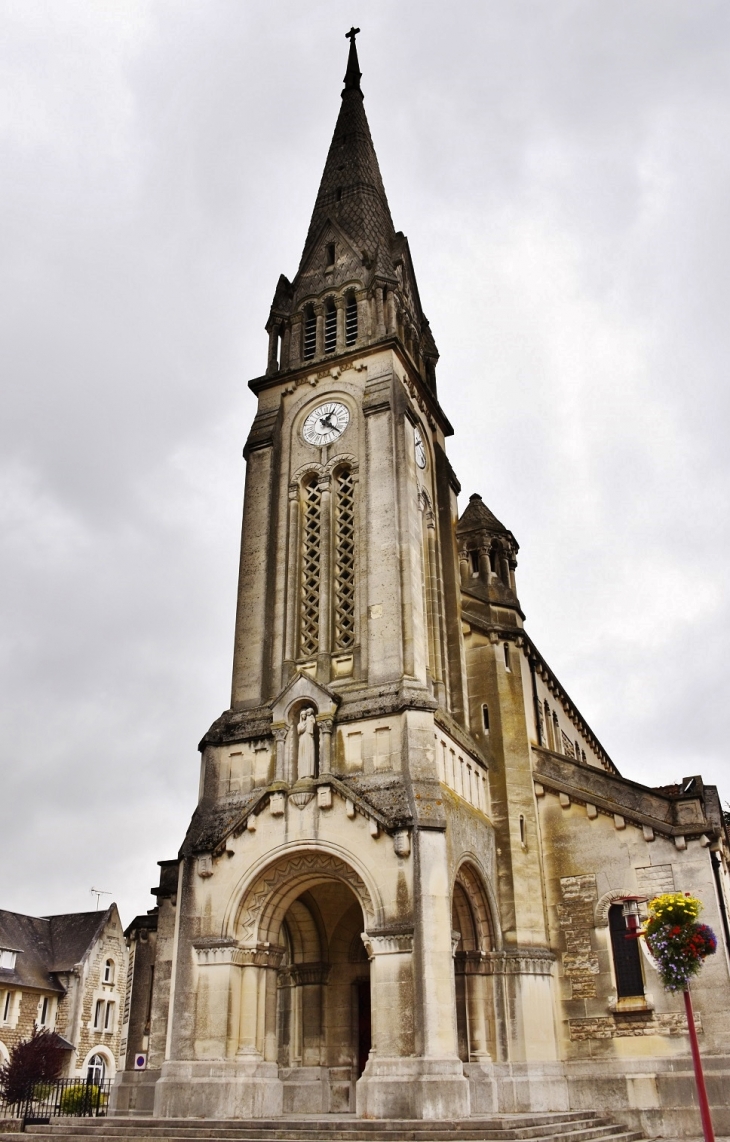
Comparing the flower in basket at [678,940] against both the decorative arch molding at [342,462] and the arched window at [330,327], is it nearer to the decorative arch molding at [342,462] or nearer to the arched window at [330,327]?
the decorative arch molding at [342,462]

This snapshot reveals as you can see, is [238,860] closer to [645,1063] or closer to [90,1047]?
[645,1063]

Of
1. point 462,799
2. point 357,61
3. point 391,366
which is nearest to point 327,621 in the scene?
point 462,799

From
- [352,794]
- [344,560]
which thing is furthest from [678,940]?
[344,560]

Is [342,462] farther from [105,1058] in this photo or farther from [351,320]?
[105,1058]

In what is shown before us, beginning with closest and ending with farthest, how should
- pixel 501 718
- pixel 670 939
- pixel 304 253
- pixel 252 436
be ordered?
pixel 670 939
pixel 501 718
pixel 252 436
pixel 304 253

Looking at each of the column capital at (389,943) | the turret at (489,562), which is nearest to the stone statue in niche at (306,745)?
the column capital at (389,943)

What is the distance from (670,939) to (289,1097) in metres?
11.5

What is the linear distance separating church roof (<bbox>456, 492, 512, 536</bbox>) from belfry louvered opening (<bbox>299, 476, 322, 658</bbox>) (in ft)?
19.0

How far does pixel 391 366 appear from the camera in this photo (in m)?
27.8

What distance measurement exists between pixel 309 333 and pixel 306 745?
14104 millimetres

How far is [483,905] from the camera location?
23.8 meters

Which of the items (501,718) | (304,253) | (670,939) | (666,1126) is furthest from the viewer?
(304,253)

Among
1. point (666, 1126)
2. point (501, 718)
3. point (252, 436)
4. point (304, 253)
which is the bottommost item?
point (666, 1126)

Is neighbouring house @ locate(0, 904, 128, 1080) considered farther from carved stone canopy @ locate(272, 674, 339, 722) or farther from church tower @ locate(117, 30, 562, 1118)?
carved stone canopy @ locate(272, 674, 339, 722)
